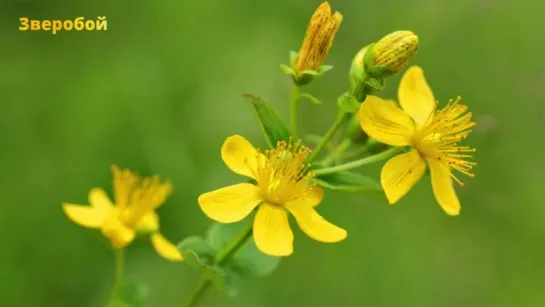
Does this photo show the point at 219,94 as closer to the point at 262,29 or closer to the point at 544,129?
the point at 262,29

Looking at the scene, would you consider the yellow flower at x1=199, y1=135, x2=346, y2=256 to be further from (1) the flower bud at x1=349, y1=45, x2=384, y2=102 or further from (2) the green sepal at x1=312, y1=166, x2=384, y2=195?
(1) the flower bud at x1=349, y1=45, x2=384, y2=102

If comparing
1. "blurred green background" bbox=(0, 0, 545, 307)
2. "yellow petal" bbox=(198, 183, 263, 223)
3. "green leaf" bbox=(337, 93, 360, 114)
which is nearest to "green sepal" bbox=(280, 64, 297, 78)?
"green leaf" bbox=(337, 93, 360, 114)

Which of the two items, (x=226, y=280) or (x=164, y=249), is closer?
(x=226, y=280)

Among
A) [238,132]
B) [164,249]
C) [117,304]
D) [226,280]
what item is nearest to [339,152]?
[226,280]

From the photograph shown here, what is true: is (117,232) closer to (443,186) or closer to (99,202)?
(99,202)

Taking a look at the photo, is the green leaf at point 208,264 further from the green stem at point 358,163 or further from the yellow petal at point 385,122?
the yellow petal at point 385,122

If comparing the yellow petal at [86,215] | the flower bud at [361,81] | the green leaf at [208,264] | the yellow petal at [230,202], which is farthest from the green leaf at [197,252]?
the flower bud at [361,81]

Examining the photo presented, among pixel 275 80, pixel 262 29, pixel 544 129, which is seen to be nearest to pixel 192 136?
pixel 275 80
